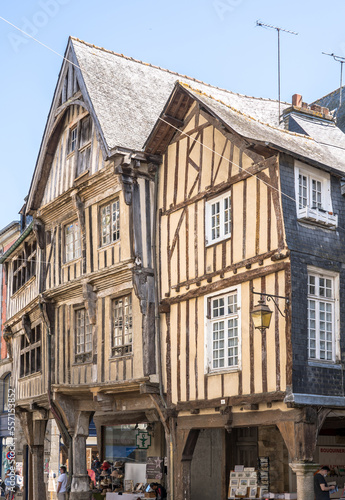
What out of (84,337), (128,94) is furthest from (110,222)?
(128,94)

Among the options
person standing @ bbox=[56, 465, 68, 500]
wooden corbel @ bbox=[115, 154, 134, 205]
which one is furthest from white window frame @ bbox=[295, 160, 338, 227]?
person standing @ bbox=[56, 465, 68, 500]

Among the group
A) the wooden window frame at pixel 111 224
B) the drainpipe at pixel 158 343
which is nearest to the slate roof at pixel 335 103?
the drainpipe at pixel 158 343

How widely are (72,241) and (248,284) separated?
5.98m

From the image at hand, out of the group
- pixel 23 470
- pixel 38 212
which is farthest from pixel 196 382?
pixel 23 470

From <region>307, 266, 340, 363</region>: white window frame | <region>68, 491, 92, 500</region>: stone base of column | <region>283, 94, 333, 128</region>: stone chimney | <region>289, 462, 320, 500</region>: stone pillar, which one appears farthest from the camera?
<region>68, 491, 92, 500</region>: stone base of column

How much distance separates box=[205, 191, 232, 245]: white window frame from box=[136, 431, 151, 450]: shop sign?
6.18 m

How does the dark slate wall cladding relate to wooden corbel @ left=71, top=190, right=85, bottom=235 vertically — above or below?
below

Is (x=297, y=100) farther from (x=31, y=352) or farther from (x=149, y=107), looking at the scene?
(x=31, y=352)

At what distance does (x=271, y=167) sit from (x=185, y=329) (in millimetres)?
3393

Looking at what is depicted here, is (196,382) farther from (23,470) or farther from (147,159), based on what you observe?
(23,470)

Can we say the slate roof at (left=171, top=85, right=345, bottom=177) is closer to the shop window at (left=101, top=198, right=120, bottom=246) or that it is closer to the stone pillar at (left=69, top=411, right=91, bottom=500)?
the shop window at (left=101, top=198, right=120, bottom=246)

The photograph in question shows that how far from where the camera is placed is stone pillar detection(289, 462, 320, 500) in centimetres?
1093

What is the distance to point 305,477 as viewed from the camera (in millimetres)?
11016

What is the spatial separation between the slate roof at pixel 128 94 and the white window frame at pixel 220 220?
2.49m
